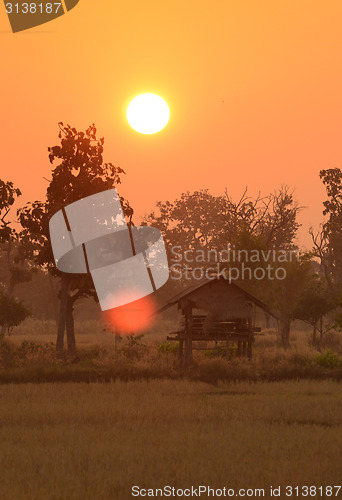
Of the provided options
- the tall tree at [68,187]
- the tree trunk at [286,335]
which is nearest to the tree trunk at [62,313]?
the tall tree at [68,187]

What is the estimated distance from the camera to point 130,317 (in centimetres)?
7238

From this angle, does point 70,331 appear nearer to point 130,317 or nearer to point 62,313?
point 62,313

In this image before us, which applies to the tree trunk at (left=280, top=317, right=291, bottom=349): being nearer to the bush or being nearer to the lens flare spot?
the lens flare spot

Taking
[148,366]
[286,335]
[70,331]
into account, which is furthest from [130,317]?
[148,366]

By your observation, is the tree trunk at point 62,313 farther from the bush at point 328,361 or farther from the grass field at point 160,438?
the bush at point 328,361

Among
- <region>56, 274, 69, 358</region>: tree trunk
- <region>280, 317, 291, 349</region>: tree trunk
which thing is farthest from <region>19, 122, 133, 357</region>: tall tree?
<region>280, 317, 291, 349</region>: tree trunk

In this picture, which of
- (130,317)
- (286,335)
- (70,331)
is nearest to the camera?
(70,331)

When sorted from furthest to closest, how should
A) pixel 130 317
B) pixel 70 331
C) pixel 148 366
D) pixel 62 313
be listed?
pixel 130 317 < pixel 62 313 < pixel 70 331 < pixel 148 366

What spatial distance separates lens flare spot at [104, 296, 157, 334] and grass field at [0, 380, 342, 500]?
23.8 m

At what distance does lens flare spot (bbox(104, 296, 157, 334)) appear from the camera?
56.5 metres

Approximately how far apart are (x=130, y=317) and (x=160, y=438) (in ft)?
177

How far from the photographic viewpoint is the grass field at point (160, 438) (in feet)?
46.4

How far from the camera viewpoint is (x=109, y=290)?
156 feet

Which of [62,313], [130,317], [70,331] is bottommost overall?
[70,331]
